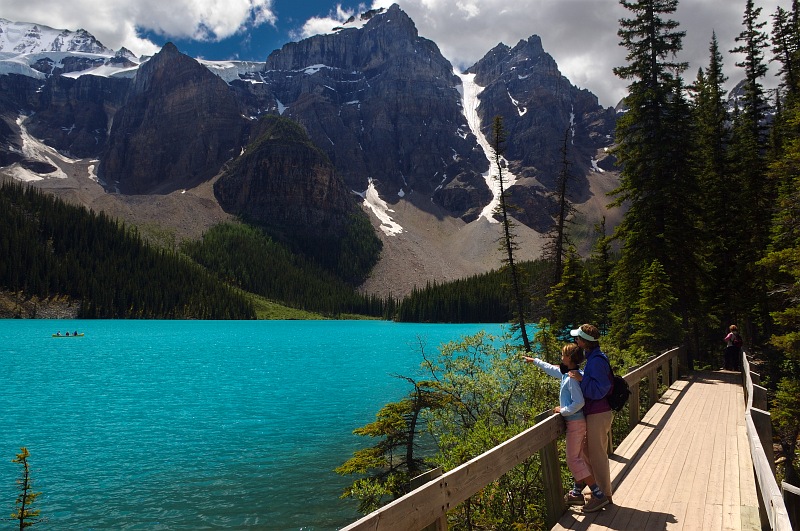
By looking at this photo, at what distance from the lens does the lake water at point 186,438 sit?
14.2 meters

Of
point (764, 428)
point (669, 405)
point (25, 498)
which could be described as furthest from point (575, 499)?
point (25, 498)

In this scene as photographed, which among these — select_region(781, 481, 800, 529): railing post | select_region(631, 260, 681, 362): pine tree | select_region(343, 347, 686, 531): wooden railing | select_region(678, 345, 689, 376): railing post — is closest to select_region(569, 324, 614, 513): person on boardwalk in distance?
select_region(343, 347, 686, 531): wooden railing

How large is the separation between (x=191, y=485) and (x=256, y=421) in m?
8.83

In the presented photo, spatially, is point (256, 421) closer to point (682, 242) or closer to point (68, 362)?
point (682, 242)

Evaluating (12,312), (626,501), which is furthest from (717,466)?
(12,312)

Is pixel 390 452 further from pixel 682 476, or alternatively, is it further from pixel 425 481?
pixel 425 481

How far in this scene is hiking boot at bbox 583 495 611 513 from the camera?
271 inches

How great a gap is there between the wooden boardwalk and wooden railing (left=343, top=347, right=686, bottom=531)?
0.63 metres

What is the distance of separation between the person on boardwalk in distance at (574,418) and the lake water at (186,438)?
789cm

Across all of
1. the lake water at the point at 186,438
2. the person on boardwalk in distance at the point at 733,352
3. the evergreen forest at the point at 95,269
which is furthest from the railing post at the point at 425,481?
the evergreen forest at the point at 95,269

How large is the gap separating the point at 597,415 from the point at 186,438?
1964 centimetres

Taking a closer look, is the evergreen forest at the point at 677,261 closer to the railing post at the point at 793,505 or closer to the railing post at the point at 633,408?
the railing post at the point at 633,408

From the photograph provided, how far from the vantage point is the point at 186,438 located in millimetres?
21750

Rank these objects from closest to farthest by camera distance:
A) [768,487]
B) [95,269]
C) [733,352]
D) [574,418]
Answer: [768,487], [574,418], [733,352], [95,269]
